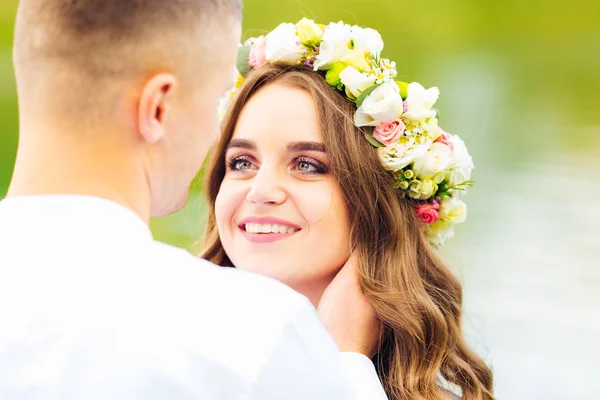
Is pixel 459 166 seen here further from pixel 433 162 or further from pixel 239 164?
pixel 239 164

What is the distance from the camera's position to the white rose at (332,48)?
2961 millimetres

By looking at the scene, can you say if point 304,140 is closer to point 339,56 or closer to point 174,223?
point 339,56

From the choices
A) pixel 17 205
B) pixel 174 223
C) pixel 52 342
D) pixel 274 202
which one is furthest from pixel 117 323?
pixel 174 223

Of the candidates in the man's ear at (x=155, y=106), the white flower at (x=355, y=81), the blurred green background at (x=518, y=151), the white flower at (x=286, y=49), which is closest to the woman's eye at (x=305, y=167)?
the white flower at (x=355, y=81)

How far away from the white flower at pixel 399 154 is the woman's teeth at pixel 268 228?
37cm

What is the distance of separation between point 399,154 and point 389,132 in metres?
0.08

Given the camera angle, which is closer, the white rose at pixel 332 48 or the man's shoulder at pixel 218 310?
the man's shoulder at pixel 218 310

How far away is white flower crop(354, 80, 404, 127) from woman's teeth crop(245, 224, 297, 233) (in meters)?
0.41

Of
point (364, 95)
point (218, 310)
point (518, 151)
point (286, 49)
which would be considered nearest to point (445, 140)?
point (364, 95)

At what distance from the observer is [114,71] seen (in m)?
1.47

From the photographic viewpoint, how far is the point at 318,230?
2766 mm

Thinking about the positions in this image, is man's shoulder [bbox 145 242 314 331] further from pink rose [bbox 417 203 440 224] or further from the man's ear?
pink rose [bbox 417 203 440 224]

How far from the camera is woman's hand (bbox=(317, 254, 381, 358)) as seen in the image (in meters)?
2.67

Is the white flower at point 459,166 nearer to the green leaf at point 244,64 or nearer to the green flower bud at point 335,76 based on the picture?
the green flower bud at point 335,76
